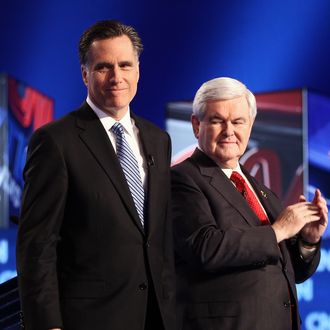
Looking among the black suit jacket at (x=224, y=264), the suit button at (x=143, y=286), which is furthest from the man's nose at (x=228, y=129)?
the suit button at (x=143, y=286)

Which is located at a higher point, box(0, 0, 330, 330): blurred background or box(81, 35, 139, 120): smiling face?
box(0, 0, 330, 330): blurred background

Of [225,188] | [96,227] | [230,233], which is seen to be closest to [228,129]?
[225,188]

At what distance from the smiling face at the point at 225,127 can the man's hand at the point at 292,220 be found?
208mm

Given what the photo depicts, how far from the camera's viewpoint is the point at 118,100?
6.40ft

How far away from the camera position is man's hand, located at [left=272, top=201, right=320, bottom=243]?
2096 millimetres

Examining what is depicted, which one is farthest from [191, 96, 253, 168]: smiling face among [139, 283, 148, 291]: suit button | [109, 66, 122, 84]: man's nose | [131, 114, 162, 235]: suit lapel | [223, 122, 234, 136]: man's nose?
[139, 283, 148, 291]: suit button

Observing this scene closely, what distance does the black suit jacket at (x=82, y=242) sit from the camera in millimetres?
1830

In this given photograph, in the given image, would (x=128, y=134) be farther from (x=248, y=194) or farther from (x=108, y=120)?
(x=248, y=194)

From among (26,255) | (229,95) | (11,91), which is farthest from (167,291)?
(11,91)

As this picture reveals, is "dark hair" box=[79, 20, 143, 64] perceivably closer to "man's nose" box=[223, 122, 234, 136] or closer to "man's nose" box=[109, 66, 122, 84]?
"man's nose" box=[109, 66, 122, 84]

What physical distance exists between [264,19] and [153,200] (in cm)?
333

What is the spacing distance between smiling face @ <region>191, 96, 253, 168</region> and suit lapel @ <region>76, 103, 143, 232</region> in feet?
1.09

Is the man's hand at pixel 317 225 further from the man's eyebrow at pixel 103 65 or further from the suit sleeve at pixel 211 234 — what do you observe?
the man's eyebrow at pixel 103 65

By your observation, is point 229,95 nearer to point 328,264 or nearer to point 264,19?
point 328,264
